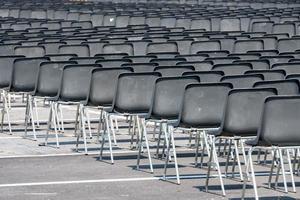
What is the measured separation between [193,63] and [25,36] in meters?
9.50

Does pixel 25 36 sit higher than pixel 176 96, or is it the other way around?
pixel 25 36

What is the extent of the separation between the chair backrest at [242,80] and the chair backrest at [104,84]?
7.07 ft

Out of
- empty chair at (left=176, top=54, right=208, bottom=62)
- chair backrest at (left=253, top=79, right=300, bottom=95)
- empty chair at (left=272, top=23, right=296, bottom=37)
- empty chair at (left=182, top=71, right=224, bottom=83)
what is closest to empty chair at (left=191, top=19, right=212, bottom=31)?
empty chair at (left=272, top=23, right=296, bottom=37)

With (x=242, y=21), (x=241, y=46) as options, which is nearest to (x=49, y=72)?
(x=241, y=46)

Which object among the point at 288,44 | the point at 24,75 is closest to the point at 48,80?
the point at 24,75

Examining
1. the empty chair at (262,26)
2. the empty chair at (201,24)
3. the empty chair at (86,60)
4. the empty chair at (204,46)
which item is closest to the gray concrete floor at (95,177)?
the empty chair at (86,60)

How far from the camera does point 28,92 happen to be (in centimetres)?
1883

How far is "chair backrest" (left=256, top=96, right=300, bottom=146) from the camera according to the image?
41.5 feet

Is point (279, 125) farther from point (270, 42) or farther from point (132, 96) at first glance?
point (270, 42)

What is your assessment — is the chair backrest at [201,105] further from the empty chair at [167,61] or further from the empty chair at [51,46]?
the empty chair at [51,46]

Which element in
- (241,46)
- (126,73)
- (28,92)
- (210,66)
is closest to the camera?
(126,73)

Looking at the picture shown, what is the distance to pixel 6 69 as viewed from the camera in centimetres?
1984

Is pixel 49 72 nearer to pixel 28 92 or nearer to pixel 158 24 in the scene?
pixel 28 92

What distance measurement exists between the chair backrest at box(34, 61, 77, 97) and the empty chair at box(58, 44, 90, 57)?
13.3 feet
